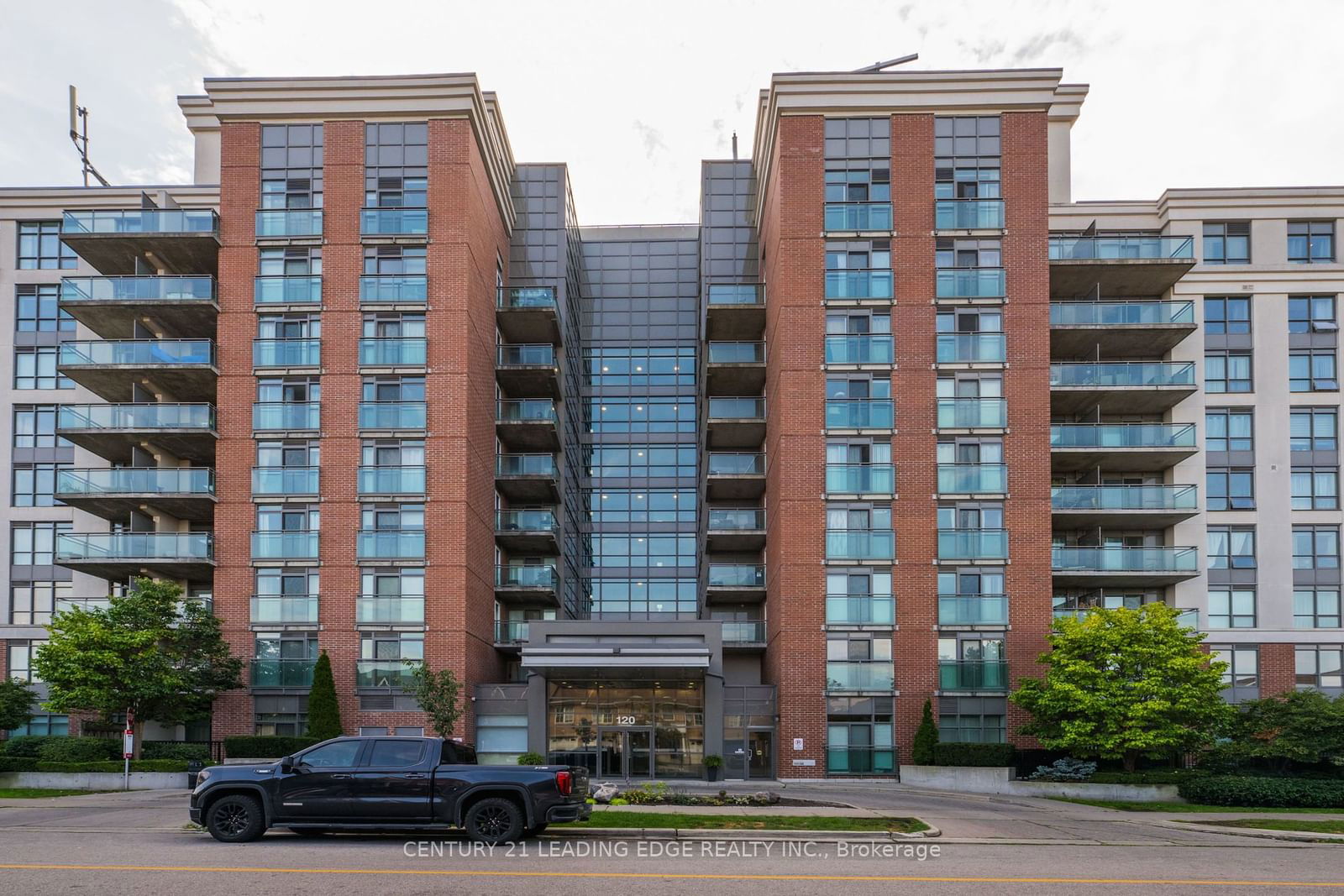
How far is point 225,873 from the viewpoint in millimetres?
15289

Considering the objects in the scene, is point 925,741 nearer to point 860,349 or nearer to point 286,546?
point 860,349

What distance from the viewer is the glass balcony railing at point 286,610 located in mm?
41594

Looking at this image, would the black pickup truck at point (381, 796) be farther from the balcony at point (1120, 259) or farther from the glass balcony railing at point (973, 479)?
the balcony at point (1120, 259)

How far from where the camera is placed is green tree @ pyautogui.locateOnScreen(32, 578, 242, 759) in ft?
123

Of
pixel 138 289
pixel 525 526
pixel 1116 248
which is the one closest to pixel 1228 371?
pixel 1116 248

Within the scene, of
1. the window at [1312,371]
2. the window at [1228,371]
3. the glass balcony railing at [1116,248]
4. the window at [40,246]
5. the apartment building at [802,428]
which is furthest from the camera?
the window at [40,246]

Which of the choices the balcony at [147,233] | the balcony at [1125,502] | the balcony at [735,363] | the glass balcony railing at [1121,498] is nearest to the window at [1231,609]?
the balcony at [1125,502]

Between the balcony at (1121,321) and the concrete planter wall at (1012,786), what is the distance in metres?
16.2

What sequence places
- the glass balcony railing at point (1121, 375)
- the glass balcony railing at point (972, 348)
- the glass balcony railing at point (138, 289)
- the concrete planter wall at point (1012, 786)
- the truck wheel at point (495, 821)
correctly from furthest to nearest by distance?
the glass balcony railing at point (1121, 375)
the glass balcony railing at point (138, 289)
the glass balcony railing at point (972, 348)
the concrete planter wall at point (1012, 786)
the truck wheel at point (495, 821)

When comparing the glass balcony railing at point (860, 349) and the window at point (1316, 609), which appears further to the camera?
the window at point (1316, 609)

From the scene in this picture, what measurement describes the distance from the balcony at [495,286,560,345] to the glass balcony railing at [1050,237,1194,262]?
64.9 ft

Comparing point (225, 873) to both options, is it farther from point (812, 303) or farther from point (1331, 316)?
point (1331, 316)

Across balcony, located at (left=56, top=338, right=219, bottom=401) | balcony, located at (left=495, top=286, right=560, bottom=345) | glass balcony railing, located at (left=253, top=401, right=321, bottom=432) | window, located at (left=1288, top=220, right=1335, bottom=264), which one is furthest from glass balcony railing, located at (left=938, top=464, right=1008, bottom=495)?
balcony, located at (left=56, top=338, right=219, bottom=401)

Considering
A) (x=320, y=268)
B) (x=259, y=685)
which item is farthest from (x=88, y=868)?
(x=320, y=268)
